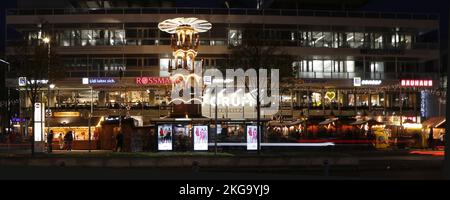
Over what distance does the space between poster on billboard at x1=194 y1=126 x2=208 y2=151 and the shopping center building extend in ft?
95.5

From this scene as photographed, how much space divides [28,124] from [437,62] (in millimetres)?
53632

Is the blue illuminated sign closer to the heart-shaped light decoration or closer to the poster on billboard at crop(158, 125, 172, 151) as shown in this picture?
the heart-shaped light decoration

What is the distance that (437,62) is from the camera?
87125 mm

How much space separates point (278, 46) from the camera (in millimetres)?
75438

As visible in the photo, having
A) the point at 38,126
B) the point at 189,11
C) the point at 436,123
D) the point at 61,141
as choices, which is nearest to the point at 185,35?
the point at 61,141

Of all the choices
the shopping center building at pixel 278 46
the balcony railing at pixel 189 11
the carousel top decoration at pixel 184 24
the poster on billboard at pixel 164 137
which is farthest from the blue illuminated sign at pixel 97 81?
the poster on billboard at pixel 164 137

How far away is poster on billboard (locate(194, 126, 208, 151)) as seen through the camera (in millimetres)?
43219

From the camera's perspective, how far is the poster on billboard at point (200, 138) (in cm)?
4322

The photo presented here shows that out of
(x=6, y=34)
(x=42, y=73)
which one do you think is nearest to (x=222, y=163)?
(x=42, y=73)

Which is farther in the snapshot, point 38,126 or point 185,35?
point 185,35

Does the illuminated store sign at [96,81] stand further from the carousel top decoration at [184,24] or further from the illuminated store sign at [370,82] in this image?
the illuminated store sign at [370,82]

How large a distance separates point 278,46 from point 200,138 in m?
34.1

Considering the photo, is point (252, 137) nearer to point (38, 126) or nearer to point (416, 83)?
point (38, 126)

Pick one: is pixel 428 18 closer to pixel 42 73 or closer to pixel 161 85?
pixel 161 85
